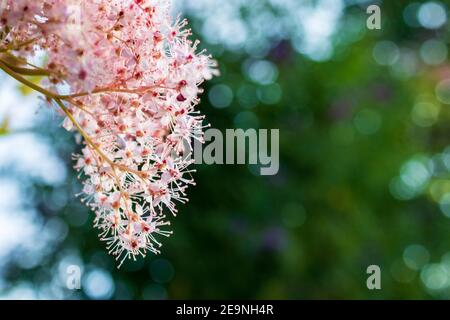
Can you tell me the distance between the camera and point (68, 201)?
5797mm

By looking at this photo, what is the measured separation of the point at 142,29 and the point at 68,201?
15.0 ft

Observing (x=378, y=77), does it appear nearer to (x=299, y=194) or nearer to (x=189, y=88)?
(x=299, y=194)

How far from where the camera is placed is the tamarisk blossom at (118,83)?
1201mm

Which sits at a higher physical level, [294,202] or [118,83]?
[294,202]

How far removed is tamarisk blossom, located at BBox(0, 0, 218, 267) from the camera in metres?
1.20

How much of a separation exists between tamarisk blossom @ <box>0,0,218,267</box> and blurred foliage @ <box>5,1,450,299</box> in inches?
A: 160

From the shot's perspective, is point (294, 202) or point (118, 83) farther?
point (294, 202)

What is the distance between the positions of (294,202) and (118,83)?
4584 mm

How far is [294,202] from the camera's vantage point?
582 cm

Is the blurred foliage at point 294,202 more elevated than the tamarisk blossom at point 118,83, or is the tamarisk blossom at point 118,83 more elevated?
the blurred foliage at point 294,202

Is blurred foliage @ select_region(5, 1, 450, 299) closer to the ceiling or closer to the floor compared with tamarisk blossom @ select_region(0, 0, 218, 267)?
closer to the ceiling

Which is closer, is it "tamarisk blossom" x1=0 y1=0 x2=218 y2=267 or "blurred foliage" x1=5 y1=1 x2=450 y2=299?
"tamarisk blossom" x1=0 y1=0 x2=218 y2=267

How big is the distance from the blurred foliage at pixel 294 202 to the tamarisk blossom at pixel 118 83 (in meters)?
4.06
